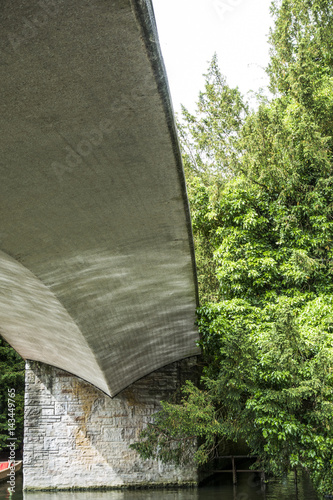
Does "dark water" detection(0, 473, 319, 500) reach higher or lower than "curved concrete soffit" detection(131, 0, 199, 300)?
lower

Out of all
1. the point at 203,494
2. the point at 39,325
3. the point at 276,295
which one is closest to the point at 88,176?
the point at 39,325

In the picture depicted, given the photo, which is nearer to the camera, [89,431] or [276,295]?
[276,295]

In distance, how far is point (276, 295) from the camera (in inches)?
380

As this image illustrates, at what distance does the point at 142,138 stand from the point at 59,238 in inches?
67.1

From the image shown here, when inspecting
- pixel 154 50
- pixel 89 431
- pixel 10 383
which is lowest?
pixel 89 431

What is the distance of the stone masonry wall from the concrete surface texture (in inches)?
128

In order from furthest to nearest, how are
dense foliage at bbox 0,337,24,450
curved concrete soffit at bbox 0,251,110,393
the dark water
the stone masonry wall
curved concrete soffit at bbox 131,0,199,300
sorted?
dense foliage at bbox 0,337,24,450 < the stone masonry wall < the dark water < curved concrete soffit at bbox 0,251,110,393 < curved concrete soffit at bbox 131,0,199,300

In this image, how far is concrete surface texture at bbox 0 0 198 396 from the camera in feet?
8.84

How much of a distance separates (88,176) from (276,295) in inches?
249

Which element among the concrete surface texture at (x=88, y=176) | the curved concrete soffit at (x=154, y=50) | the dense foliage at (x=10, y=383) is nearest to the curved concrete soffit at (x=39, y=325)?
the concrete surface texture at (x=88, y=176)

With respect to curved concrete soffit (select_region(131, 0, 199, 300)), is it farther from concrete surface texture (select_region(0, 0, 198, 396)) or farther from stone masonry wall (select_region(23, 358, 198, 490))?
stone masonry wall (select_region(23, 358, 198, 490))

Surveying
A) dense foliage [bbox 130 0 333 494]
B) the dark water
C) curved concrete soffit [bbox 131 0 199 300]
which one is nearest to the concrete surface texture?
curved concrete soffit [bbox 131 0 199 300]

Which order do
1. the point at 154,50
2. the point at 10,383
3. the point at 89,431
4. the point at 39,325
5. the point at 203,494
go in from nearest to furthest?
the point at 154,50, the point at 39,325, the point at 203,494, the point at 89,431, the point at 10,383

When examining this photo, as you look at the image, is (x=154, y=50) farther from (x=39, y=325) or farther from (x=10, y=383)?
(x=10, y=383)
